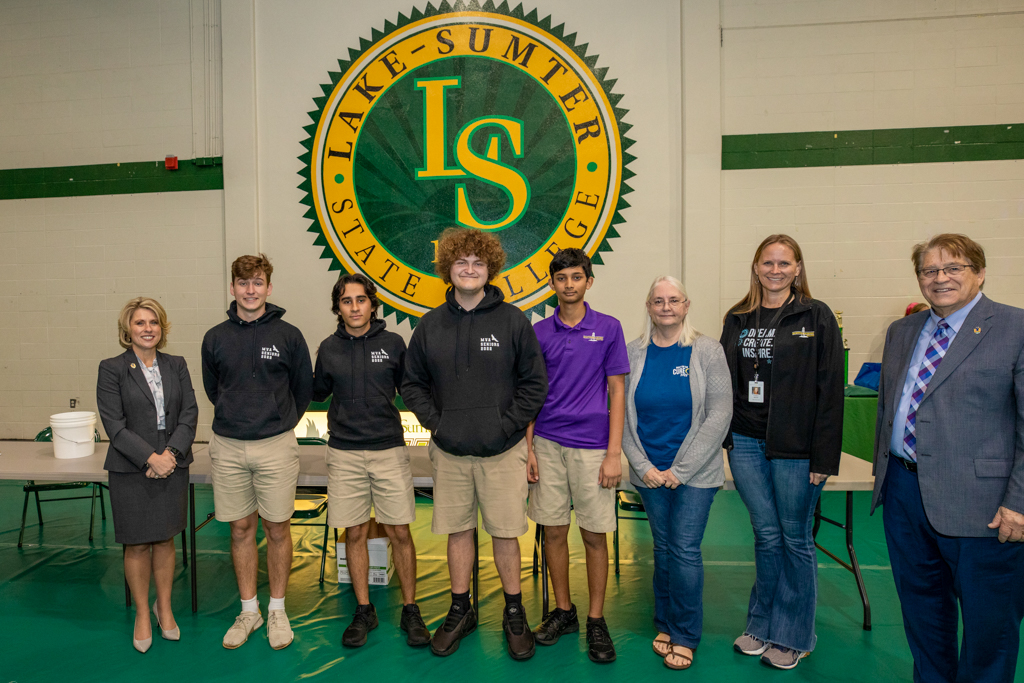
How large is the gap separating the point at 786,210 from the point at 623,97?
1588 mm

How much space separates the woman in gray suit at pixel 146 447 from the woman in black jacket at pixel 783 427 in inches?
90.2

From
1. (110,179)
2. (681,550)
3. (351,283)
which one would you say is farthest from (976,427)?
(110,179)

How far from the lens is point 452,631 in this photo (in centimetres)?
232

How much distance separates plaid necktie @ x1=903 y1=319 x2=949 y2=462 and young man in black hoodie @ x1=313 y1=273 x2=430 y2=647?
1.83 m

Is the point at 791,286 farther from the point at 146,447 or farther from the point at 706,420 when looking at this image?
the point at 146,447

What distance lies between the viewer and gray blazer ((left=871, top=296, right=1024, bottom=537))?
5.34ft

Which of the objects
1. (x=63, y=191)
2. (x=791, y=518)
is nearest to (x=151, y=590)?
(x=791, y=518)

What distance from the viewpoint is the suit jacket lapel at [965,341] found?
5.49ft

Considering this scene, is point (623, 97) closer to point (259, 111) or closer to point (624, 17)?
point (624, 17)

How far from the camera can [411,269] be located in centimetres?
468

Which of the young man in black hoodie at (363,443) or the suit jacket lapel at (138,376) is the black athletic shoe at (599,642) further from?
the suit jacket lapel at (138,376)

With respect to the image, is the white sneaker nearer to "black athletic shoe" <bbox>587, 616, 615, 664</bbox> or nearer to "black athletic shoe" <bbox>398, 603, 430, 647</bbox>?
"black athletic shoe" <bbox>587, 616, 615, 664</bbox>

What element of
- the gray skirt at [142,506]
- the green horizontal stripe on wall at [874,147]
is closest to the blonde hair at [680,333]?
the gray skirt at [142,506]

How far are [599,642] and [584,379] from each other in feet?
3.47
